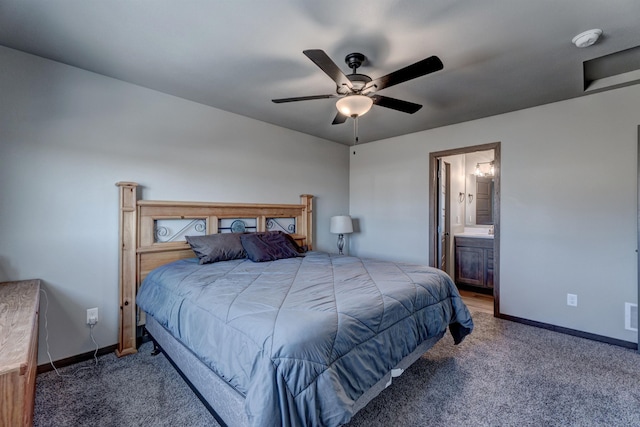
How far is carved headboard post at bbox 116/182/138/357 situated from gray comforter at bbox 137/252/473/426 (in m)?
0.17

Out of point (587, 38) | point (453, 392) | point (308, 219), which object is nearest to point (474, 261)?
point (308, 219)

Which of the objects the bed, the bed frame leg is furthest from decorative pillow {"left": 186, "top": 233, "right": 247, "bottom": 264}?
the bed frame leg

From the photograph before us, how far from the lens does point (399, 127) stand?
4.00m

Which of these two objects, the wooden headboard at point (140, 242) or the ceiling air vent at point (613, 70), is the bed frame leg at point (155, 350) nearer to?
the wooden headboard at point (140, 242)

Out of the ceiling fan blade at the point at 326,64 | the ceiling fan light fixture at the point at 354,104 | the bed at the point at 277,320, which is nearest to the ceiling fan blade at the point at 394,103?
the ceiling fan light fixture at the point at 354,104

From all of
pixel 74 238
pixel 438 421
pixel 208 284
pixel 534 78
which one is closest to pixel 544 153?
pixel 534 78

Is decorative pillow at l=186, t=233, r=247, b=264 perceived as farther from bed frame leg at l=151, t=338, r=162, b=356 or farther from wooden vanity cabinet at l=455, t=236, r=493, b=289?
wooden vanity cabinet at l=455, t=236, r=493, b=289

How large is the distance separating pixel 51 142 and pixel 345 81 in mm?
2415

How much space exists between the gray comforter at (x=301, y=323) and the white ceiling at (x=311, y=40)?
173 centimetres

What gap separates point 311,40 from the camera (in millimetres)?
2014

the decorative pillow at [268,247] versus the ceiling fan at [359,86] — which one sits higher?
the ceiling fan at [359,86]

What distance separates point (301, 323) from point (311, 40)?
188cm

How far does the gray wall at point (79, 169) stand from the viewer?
217 cm

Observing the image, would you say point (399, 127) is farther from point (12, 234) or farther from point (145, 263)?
point (12, 234)
